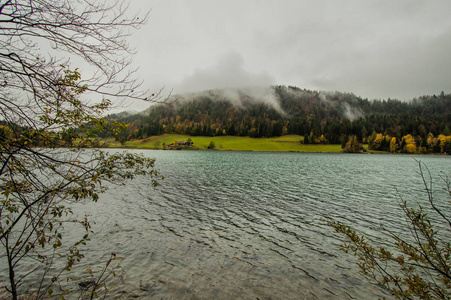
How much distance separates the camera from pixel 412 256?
538cm

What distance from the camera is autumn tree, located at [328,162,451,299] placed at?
4.99 metres

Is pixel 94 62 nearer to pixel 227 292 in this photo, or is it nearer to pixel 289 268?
pixel 227 292

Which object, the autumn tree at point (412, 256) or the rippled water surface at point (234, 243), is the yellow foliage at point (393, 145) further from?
the rippled water surface at point (234, 243)

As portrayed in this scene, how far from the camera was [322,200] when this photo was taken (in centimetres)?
2295

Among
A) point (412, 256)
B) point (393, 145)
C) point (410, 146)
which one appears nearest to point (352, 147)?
point (393, 145)

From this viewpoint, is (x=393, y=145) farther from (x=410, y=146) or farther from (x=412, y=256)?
(x=412, y=256)

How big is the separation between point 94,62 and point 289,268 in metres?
11.1

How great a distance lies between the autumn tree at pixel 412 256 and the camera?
4992 millimetres

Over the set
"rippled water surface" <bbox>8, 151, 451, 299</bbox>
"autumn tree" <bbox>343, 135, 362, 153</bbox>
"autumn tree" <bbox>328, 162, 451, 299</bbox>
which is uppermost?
"autumn tree" <bbox>343, 135, 362, 153</bbox>

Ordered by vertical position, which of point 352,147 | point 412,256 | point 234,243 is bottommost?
point 234,243

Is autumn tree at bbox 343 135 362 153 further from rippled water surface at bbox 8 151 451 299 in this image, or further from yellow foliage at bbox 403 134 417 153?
rippled water surface at bbox 8 151 451 299

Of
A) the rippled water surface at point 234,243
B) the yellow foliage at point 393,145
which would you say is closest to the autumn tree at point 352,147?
the yellow foliage at point 393,145

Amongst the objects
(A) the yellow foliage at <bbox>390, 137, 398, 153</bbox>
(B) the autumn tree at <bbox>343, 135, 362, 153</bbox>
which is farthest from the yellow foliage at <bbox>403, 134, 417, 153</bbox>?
(B) the autumn tree at <bbox>343, 135, 362, 153</bbox>

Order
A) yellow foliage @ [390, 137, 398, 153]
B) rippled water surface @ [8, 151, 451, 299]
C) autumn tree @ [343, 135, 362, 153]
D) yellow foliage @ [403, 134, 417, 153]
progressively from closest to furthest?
rippled water surface @ [8, 151, 451, 299] → yellow foliage @ [403, 134, 417, 153] → autumn tree @ [343, 135, 362, 153] → yellow foliage @ [390, 137, 398, 153]
